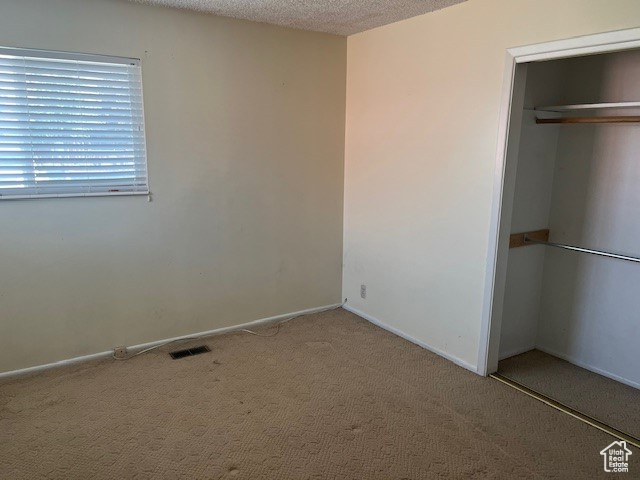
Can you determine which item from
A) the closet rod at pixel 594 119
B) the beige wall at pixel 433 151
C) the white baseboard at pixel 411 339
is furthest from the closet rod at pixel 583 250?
the white baseboard at pixel 411 339

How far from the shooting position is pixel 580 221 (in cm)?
320

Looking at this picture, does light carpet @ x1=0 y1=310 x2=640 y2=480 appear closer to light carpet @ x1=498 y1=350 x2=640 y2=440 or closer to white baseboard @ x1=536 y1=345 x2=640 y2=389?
light carpet @ x1=498 y1=350 x2=640 y2=440

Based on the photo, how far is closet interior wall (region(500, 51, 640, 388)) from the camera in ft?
9.65

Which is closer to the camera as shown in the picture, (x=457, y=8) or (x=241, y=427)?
(x=241, y=427)

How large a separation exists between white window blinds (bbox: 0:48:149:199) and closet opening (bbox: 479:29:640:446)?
242cm

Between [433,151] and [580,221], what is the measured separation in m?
1.12

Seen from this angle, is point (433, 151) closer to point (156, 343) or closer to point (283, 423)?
point (283, 423)

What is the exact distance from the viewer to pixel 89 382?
2936mm

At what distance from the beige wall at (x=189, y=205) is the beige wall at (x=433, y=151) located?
1.06ft

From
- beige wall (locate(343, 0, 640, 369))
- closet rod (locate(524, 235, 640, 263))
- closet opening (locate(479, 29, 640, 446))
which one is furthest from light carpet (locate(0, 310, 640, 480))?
closet rod (locate(524, 235, 640, 263))

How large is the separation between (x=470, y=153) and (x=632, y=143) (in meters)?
0.97

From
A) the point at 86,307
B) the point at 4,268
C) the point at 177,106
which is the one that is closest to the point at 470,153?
the point at 177,106

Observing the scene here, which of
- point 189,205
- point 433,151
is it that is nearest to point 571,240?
Result: point 433,151

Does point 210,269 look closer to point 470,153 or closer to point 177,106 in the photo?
point 177,106
